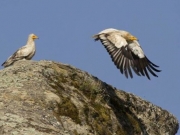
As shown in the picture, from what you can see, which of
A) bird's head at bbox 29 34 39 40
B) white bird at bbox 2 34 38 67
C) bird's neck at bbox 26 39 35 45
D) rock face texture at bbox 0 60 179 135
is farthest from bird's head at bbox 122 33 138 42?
bird's head at bbox 29 34 39 40

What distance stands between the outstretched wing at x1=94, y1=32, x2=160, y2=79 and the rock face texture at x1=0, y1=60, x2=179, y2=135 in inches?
50.0

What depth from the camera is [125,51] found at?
1522cm

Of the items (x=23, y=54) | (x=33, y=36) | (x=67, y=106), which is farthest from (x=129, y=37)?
(x=67, y=106)

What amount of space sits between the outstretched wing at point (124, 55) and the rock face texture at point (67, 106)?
1.27 meters

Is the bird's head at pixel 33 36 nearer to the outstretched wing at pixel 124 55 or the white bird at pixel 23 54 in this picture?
the white bird at pixel 23 54

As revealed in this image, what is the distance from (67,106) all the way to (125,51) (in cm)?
417

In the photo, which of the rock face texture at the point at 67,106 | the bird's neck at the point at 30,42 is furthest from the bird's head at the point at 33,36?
the rock face texture at the point at 67,106

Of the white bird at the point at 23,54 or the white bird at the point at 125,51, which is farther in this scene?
the white bird at the point at 23,54

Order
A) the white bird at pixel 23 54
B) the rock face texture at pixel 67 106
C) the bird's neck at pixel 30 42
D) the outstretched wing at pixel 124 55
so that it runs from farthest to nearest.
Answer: the bird's neck at pixel 30 42 < the white bird at pixel 23 54 < the outstretched wing at pixel 124 55 < the rock face texture at pixel 67 106

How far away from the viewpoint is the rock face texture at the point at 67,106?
33.3 ft

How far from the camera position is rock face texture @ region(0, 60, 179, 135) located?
400 inches

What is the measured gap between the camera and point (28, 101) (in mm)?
10773

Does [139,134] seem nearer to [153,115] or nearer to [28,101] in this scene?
[153,115]

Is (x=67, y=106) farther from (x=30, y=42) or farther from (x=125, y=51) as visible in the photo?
(x=30, y=42)
